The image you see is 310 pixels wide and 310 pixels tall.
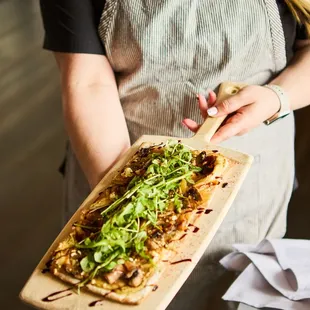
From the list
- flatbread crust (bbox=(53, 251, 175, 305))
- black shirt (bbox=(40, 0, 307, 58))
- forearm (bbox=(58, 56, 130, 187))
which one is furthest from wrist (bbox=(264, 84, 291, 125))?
flatbread crust (bbox=(53, 251, 175, 305))

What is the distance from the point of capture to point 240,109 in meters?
0.78

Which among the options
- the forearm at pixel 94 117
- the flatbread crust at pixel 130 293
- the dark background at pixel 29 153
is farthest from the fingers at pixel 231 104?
the dark background at pixel 29 153

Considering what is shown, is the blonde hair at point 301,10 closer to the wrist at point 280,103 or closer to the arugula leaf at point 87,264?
the wrist at point 280,103

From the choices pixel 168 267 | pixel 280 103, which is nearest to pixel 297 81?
pixel 280 103

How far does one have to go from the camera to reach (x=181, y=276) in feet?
1.92

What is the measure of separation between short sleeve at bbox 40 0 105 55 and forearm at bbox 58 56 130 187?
0.08ft

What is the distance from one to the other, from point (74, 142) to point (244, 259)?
0.30 meters

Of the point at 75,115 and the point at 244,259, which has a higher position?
the point at 75,115

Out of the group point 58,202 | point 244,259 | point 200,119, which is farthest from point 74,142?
point 58,202

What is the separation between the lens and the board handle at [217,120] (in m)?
0.75

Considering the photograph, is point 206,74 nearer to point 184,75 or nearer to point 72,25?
point 184,75

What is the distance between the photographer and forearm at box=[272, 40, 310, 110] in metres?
0.84

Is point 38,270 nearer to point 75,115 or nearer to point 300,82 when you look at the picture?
point 75,115

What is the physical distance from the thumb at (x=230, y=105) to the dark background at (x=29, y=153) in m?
0.61
